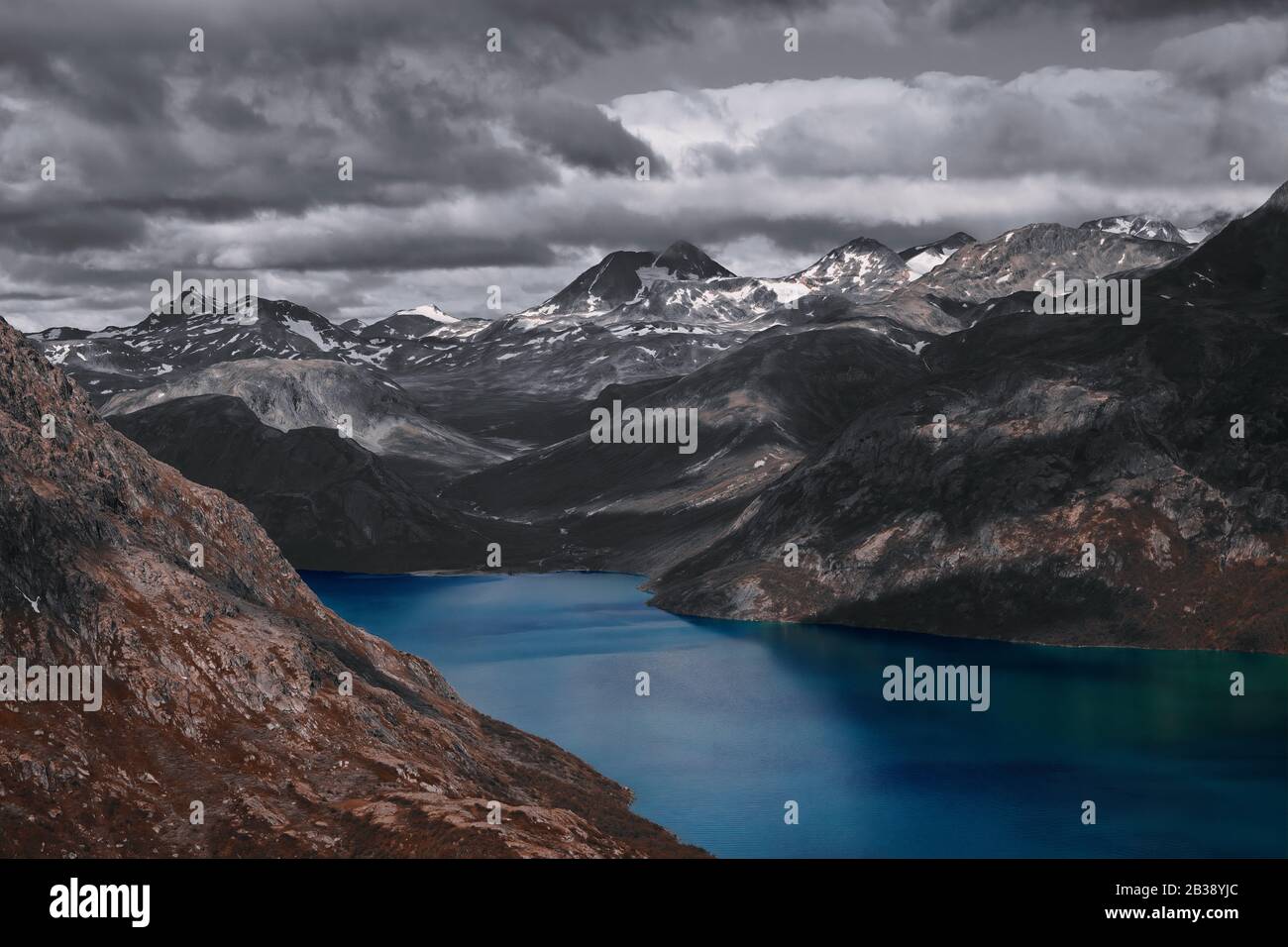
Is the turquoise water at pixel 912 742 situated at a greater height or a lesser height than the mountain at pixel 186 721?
lesser

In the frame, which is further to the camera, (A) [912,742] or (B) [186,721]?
(A) [912,742]

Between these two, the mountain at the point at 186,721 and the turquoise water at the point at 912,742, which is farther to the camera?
the turquoise water at the point at 912,742

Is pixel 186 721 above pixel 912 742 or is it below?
above

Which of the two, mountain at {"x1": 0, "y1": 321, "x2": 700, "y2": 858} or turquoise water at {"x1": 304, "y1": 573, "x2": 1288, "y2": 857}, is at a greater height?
mountain at {"x1": 0, "y1": 321, "x2": 700, "y2": 858}

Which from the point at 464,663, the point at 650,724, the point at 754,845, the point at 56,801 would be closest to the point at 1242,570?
the point at 650,724
